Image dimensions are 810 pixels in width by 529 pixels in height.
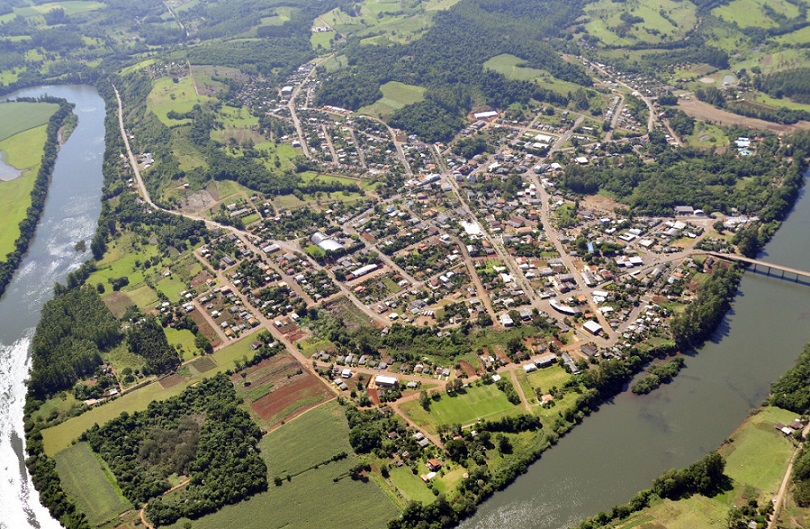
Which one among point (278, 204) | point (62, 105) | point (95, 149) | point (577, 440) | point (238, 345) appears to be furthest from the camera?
point (62, 105)

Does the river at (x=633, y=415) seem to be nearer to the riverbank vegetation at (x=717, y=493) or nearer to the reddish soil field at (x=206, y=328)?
the riverbank vegetation at (x=717, y=493)

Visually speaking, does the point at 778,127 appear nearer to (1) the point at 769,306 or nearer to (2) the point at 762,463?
(1) the point at 769,306

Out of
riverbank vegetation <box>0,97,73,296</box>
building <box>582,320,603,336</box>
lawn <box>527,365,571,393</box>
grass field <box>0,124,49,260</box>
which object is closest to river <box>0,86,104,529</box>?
riverbank vegetation <box>0,97,73,296</box>

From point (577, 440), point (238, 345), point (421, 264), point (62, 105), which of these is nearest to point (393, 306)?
point (421, 264)

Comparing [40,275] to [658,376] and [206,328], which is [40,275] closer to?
[206,328]

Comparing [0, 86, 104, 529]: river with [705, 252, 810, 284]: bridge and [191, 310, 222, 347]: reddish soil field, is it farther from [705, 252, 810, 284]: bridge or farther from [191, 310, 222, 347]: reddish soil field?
[705, 252, 810, 284]: bridge

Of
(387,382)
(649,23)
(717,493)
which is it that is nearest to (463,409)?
(387,382)
